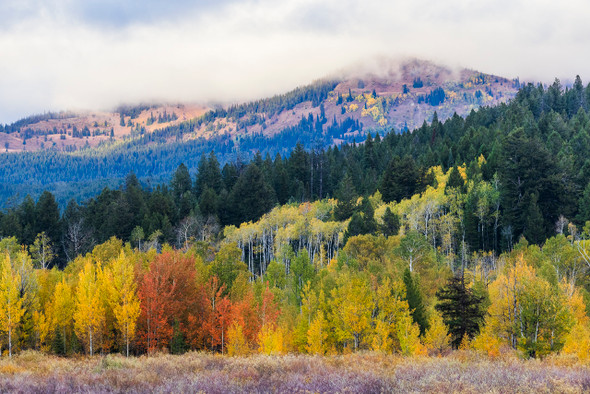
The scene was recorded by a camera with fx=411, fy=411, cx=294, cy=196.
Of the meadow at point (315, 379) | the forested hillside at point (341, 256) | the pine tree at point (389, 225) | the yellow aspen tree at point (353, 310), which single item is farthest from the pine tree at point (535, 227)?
the meadow at point (315, 379)

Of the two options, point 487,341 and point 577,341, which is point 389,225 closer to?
point 487,341

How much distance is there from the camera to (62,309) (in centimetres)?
3947

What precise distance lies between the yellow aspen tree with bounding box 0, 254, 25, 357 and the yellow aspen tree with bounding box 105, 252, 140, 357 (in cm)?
756

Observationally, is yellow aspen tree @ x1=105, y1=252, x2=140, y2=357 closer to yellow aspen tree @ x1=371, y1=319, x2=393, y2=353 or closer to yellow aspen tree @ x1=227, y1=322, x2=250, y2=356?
yellow aspen tree @ x1=227, y1=322, x2=250, y2=356

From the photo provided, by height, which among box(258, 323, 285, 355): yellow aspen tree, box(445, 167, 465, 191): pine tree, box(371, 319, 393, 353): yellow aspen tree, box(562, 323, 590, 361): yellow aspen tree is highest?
box(445, 167, 465, 191): pine tree

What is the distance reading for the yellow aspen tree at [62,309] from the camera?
3903 centimetres

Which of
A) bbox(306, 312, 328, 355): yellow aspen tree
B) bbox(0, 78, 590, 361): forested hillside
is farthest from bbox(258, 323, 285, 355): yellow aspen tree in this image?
bbox(306, 312, 328, 355): yellow aspen tree

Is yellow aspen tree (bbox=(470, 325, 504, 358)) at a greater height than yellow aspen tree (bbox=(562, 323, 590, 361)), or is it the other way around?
yellow aspen tree (bbox=(562, 323, 590, 361))

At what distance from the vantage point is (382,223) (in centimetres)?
7538

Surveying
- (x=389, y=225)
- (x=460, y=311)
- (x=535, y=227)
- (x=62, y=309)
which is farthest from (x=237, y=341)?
(x=535, y=227)

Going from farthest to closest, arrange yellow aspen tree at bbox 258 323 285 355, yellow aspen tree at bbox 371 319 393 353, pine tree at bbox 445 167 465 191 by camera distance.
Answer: pine tree at bbox 445 167 465 191 < yellow aspen tree at bbox 371 319 393 353 < yellow aspen tree at bbox 258 323 285 355

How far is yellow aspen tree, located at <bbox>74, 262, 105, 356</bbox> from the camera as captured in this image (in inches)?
1420

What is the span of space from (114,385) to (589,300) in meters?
45.7

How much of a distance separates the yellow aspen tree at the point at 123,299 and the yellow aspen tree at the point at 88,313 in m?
1.14
